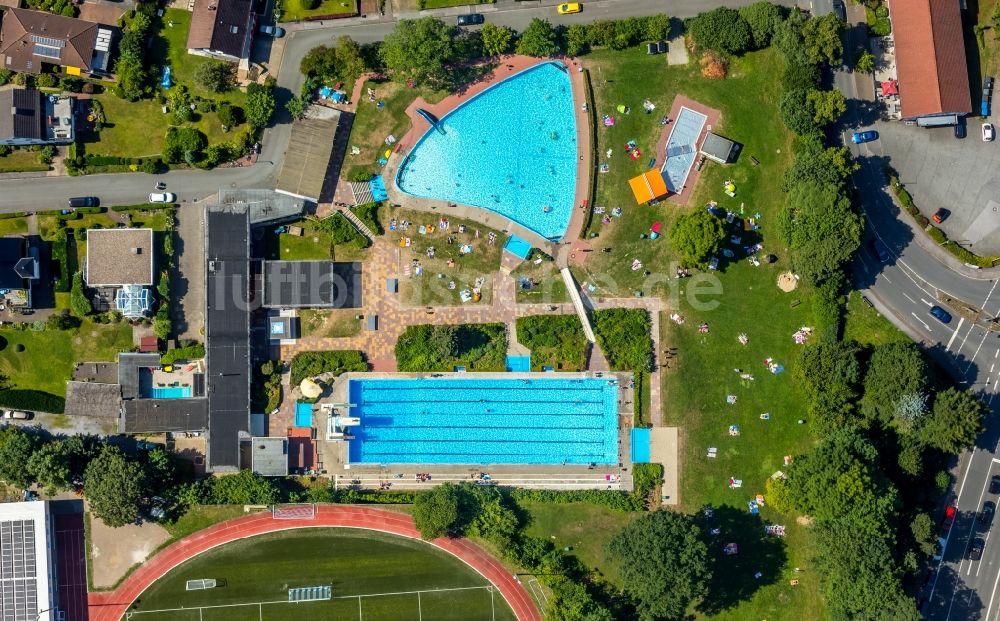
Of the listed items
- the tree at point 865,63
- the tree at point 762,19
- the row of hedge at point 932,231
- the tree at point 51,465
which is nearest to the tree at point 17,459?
the tree at point 51,465

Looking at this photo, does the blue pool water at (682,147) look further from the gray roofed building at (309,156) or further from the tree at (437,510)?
the tree at (437,510)

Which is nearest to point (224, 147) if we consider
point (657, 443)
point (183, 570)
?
point (183, 570)

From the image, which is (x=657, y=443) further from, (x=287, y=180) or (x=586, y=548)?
(x=287, y=180)

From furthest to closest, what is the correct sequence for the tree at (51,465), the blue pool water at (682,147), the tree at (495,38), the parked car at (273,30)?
the parked car at (273,30) < the blue pool water at (682,147) < the tree at (495,38) < the tree at (51,465)

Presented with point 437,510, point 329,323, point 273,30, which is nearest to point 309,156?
point 273,30

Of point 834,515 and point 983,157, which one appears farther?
point 983,157

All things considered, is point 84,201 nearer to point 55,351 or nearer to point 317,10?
point 55,351

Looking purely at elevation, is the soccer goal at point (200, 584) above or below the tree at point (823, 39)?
below
